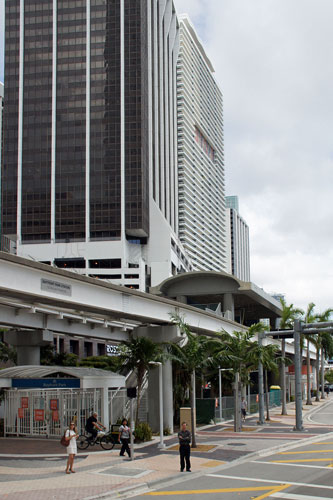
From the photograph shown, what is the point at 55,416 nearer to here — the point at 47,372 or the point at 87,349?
the point at 47,372

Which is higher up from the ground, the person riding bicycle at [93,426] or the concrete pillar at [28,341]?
the concrete pillar at [28,341]

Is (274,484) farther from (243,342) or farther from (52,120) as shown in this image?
(52,120)

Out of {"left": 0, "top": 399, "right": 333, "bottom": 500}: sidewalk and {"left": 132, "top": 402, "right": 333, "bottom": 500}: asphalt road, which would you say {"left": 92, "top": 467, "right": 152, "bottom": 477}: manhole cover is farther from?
{"left": 132, "top": 402, "right": 333, "bottom": 500}: asphalt road

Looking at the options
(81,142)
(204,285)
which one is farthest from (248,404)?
(81,142)

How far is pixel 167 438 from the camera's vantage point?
2997 cm

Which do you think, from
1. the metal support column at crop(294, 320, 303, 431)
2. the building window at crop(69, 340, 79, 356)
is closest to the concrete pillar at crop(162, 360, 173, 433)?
the metal support column at crop(294, 320, 303, 431)

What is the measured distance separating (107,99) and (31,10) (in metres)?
30.0

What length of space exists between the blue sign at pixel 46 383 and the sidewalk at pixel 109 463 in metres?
2.65

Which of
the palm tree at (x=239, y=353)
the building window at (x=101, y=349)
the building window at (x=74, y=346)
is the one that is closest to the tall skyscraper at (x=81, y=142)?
the building window at (x=101, y=349)

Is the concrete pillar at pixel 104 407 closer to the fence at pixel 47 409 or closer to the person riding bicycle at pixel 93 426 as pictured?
the fence at pixel 47 409

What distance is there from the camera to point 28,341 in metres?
35.2

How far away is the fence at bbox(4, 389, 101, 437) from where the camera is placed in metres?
29.3

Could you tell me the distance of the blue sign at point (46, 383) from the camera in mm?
28725

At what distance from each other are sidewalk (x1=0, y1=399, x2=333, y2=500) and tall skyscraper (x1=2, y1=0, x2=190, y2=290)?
339 feet
